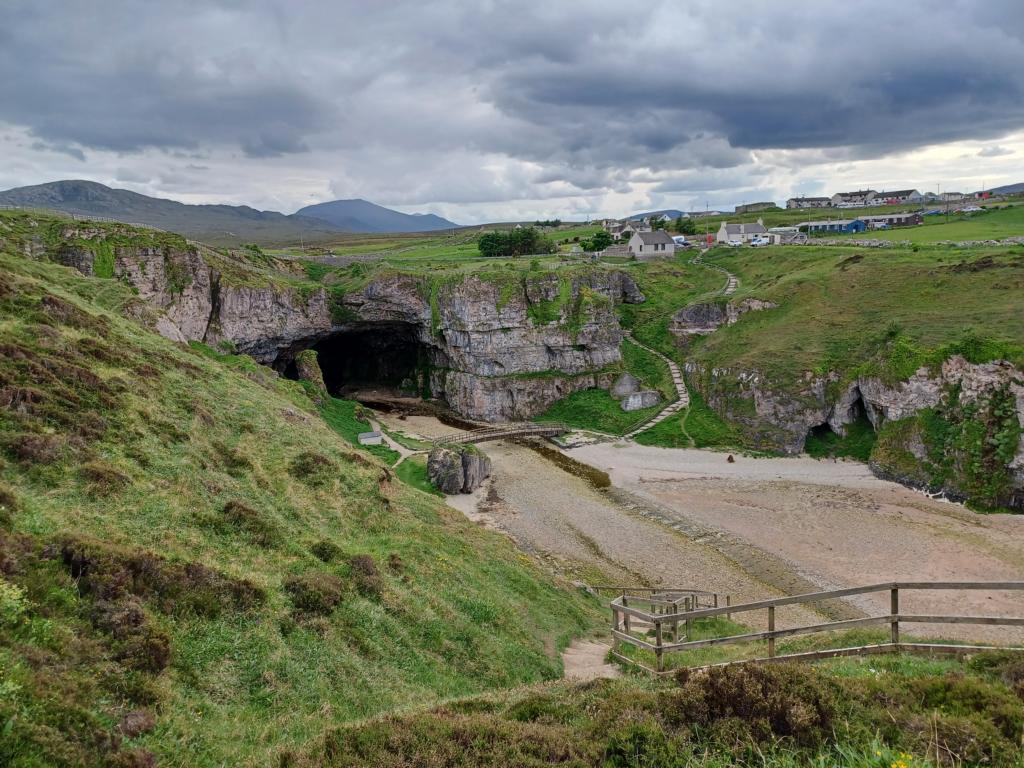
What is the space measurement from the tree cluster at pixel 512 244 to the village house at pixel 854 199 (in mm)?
122531

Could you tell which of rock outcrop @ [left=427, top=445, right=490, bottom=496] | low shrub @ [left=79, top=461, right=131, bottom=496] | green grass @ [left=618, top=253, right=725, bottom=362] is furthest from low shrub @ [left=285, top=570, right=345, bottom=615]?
green grass @ [left=618, top=253, right=725, bottom=362]

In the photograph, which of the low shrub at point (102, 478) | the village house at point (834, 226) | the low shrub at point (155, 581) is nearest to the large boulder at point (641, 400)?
the low shrub at point (102, 478)

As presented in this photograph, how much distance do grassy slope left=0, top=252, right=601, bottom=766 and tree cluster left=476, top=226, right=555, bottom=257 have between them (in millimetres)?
63769

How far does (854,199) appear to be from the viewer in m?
171

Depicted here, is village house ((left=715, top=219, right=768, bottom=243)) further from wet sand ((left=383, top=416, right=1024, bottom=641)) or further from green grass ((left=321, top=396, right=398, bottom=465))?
green grass ((left=321, top=396, right=398, bottom=465))

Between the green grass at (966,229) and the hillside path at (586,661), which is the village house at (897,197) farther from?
the hillside path at (586,661)

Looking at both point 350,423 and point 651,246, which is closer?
point 350,423

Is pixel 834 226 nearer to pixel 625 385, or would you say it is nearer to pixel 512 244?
pixel 512 244

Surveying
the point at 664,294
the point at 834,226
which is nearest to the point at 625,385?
the point at 664,294

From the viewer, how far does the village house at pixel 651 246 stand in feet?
307

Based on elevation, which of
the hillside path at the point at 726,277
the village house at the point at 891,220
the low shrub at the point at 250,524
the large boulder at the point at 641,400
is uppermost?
the village house at the point at 891,220

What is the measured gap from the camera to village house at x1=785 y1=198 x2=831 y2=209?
176m

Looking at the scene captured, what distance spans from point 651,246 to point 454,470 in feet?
215

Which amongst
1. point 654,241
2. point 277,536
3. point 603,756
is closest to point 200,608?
point 277,536
